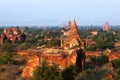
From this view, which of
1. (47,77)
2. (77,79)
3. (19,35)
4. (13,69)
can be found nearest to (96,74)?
(77,79)

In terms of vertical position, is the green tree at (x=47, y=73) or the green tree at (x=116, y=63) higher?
the green tree at (x=47, y=73)

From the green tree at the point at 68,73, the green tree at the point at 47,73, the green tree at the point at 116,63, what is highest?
the green tree at the point at 47,73

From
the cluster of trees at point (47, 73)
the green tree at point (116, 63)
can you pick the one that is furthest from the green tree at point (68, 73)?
the green tree at point (116, 63)

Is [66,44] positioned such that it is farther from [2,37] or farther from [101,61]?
[2,37]

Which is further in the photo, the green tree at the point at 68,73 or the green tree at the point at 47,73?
the green tree at the point at 68,73

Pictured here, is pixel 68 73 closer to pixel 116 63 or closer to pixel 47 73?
pixel 47 73

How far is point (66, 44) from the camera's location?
3956 centimetres

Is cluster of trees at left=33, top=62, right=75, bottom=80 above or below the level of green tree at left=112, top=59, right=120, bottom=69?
above

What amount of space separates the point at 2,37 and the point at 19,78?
32.0 metres

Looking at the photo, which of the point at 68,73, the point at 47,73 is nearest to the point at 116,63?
the point at 68,73

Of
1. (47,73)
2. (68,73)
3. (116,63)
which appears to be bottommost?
(116,63)

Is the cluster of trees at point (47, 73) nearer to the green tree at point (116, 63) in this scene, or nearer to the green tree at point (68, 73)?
the green tree at point (68, 73)

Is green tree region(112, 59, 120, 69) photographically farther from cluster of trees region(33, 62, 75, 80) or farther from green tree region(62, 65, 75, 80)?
cluster of trees region(33, 62, 75, 80)

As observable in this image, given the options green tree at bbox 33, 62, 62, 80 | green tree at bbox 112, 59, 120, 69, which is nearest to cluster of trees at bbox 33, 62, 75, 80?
green tree at bbox 33, 62, 62, 80
